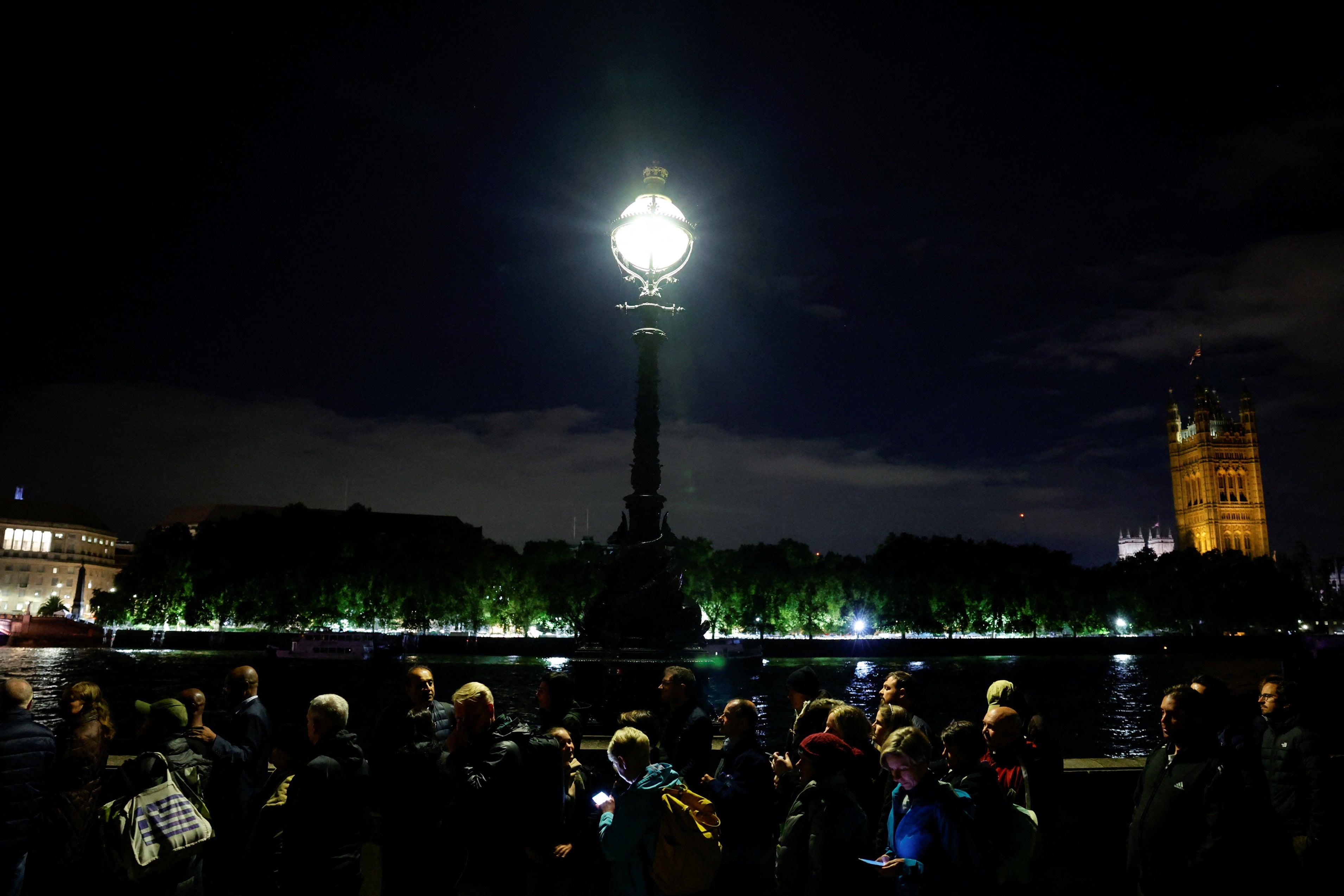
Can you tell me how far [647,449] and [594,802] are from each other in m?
14.9

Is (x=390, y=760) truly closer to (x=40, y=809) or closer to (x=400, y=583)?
(x=40, y=809)

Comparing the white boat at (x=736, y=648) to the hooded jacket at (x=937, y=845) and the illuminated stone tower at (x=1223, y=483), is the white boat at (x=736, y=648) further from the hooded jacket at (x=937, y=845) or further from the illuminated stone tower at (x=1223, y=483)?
the illuminated stone tower at (x=1223, y=483)

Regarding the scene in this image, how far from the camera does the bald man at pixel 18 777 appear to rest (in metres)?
5.48

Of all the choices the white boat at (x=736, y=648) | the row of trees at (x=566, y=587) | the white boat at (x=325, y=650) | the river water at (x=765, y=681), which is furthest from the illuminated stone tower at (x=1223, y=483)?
the white boat at (x=325, y=650)

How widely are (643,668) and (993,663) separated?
78323mm

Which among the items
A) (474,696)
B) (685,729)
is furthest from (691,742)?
(474,696)

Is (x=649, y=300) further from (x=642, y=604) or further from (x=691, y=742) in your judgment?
(x=691, y=742)

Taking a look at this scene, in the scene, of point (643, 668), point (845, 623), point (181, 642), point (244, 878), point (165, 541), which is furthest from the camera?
point (845, 623)

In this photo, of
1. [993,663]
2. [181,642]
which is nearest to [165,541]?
[181,642]

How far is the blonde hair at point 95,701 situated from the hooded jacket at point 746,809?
4143 millimetres

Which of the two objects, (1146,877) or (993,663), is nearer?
(1146,877)

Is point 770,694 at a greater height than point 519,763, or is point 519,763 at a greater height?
point 519,763

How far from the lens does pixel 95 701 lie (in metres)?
5.92

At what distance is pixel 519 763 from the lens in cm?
520
